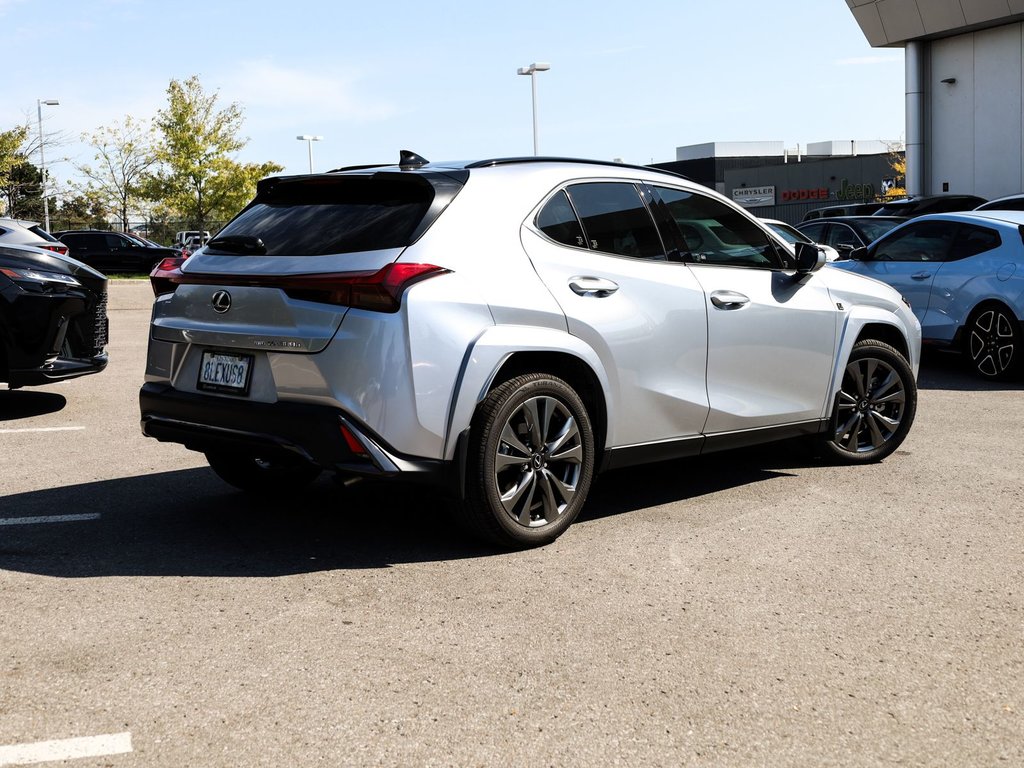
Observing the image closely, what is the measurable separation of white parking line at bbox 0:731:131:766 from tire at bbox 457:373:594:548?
2.03 meters

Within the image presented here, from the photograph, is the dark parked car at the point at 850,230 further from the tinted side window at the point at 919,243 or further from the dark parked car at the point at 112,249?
the dark parked car at the point at 112,249

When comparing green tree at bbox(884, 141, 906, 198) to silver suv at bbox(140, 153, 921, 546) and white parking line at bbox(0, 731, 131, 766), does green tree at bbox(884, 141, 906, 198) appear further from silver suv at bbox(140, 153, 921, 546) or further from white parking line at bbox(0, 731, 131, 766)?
white parking line at bbox(0, 731, 131, 766)

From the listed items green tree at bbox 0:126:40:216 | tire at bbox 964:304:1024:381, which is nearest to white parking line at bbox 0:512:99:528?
tire at bbox 964:304:1024:381

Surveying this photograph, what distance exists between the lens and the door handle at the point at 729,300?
6.00 m

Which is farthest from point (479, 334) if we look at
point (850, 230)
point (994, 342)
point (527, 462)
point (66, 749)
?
point (850, 230)

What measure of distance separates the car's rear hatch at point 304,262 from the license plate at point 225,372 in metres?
0.07

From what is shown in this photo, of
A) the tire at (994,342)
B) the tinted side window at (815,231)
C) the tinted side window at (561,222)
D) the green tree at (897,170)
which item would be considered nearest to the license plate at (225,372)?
the tinted side window at (561,222)

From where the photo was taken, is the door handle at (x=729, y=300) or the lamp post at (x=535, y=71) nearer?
the door handle at (x=729, y=300)

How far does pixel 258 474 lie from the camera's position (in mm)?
6336

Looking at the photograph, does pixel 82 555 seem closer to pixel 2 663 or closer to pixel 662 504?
pixel 2 663

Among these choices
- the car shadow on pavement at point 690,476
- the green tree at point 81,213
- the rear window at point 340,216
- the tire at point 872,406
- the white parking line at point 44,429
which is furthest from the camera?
the green tree at point 81,213

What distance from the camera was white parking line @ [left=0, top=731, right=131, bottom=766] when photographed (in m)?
3.13

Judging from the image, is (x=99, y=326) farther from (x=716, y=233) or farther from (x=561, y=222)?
(x=716, y=233)

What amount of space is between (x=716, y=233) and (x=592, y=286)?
3.77 ft
